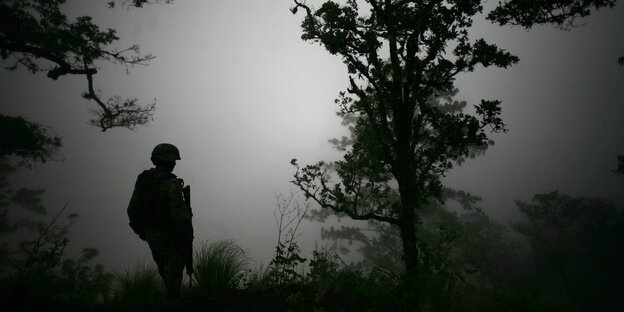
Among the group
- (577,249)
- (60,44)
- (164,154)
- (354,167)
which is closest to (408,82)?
(354,167)

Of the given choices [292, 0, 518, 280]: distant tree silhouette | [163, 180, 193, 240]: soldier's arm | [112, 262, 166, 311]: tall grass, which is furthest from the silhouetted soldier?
[292, 0, 518, 280]: distant tree silhouette

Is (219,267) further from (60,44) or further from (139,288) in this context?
(60,44)

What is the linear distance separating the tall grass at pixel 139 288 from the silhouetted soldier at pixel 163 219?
24cm

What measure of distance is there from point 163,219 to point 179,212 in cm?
36

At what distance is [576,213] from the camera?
94.8 feet

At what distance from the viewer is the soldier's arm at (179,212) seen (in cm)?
427

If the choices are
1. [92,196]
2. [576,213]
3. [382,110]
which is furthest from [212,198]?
[382,110]

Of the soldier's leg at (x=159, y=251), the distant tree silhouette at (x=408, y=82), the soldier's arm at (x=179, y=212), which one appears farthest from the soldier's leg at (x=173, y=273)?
the distant tree silhouette at (x=408, y=82)

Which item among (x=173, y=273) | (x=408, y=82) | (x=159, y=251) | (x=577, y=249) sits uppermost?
(x=408, y=82)

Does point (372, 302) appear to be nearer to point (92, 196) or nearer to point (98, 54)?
point (98, 54)

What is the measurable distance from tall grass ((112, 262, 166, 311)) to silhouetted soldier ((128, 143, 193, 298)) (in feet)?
0.78

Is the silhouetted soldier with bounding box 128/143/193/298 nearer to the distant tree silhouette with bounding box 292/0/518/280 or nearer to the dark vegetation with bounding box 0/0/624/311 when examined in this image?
the dark vegetation with bounding box 0/0/624/311

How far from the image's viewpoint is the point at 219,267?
468 centimetres

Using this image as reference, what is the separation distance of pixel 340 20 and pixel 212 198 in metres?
200
